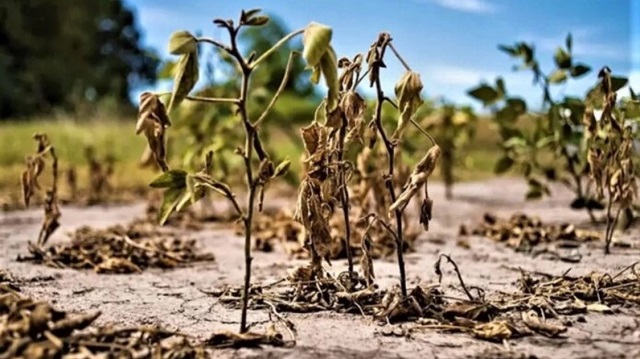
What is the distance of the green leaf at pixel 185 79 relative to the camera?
96cm

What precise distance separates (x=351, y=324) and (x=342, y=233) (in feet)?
2.70

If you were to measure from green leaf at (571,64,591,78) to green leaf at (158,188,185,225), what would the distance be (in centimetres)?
130

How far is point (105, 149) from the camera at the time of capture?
5254 millimetres

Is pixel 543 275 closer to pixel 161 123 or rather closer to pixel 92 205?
pixel 161 123

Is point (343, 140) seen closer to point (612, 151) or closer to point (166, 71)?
point (612, 151)

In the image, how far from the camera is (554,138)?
7.06 ft

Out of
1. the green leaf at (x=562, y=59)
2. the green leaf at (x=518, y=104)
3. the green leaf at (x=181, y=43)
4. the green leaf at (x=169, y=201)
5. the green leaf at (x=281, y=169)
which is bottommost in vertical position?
the green leaf at (x=169, y=201)

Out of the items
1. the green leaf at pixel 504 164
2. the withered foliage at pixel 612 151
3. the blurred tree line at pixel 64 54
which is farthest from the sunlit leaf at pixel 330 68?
the blurred tree line at pixel 64 54

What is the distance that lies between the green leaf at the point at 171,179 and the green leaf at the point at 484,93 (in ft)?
4.05

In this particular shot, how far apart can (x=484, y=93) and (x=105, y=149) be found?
12.0 feet

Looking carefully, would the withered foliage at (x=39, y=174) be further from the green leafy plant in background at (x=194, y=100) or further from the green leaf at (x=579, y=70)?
the green leaf at (x=579, y=70)

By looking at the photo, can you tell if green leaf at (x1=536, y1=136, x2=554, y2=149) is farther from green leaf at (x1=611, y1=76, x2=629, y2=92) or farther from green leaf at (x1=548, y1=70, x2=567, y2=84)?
green leaf at (x1=611, y1=76, x2=629, y2=92)

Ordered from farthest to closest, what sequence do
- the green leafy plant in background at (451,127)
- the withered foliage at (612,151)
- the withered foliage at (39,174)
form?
1. the green leafy plant in background at (451,127)
2. the withered foliage at (39,174)
3. the withered foliage at (612,151)

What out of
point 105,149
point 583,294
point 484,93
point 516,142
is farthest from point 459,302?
point 105,149
